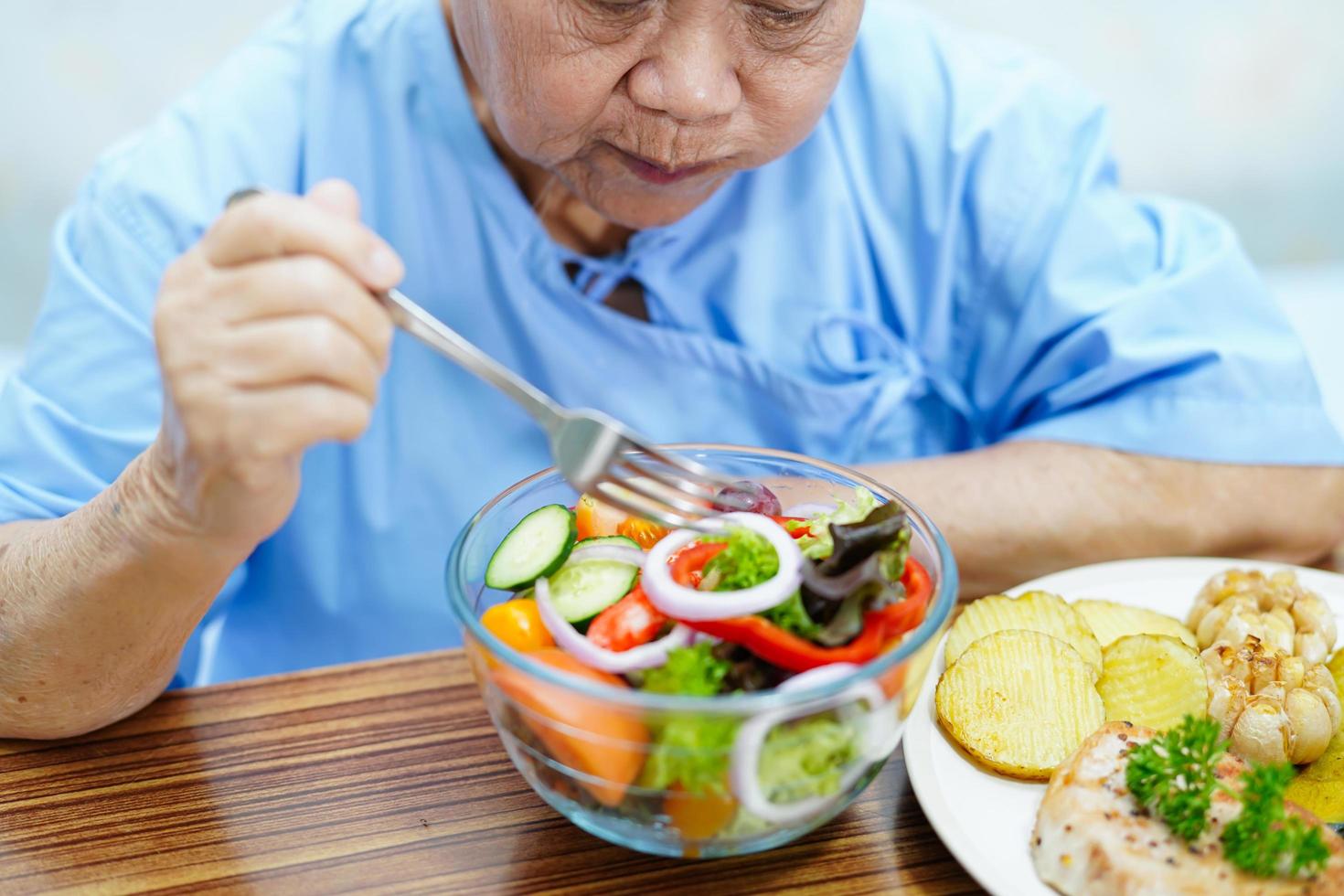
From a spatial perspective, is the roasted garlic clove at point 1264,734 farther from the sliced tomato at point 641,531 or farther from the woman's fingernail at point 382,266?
the woman's fingernail at point 382,266

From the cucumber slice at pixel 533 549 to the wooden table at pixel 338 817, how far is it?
0.64 ft

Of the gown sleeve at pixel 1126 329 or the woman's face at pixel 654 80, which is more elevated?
the woman's face at pixel 654 80

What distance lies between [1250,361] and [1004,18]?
2.13 m

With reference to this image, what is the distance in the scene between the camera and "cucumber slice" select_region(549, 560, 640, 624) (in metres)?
0.88

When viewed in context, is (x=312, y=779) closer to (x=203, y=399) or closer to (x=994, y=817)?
(x=203, y=399)

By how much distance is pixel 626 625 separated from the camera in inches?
33.6

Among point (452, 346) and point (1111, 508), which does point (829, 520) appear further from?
point (1111, 508)

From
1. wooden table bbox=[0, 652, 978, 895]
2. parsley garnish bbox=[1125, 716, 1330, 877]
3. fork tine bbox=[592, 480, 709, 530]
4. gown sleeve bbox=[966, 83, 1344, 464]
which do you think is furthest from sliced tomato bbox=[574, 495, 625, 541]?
gown sleeve bbox=[966, 83, 1344, 464]

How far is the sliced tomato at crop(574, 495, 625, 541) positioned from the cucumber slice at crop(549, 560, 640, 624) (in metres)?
0.08

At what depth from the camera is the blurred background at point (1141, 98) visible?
9.27 ft

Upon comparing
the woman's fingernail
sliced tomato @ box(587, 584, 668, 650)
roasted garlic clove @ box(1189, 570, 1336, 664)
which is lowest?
roasted garlic clove @ box(1189, 570, 1336, 664)

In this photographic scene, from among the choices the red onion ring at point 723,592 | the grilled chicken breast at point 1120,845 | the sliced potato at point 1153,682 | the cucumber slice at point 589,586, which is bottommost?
the sliced potato at point 1153,682

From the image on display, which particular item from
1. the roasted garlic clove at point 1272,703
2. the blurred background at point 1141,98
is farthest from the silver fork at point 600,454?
the blurred background at point 1141,98

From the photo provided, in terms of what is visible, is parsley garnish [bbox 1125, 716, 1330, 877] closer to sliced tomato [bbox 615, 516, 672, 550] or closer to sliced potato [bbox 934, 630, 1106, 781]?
sliced potato [bbox 934, 630, 1106, 781]
